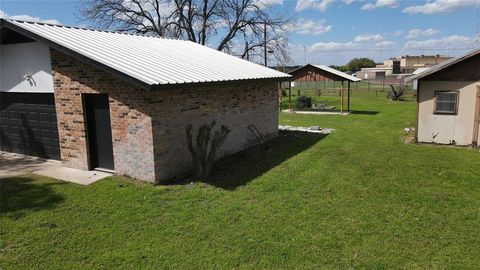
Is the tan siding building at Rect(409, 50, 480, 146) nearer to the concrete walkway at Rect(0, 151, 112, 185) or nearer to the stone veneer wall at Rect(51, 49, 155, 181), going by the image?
the stone veneer wall at Rect(51, 49, 155, 181)

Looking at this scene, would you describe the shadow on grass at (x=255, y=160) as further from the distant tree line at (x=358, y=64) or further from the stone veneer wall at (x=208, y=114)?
the distant tree line at (x=358, y=64)

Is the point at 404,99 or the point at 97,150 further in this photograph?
the point at 404,99

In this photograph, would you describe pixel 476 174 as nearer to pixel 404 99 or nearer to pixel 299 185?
→ pixel 299 185

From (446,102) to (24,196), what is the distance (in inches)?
495

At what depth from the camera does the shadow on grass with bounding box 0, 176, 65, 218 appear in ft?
23.9

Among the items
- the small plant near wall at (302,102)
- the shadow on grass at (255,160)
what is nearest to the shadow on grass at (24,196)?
the shadow on grass at (255,160)

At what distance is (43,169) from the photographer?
9953mm

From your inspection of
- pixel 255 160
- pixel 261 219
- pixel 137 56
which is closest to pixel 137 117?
pixel 137 56

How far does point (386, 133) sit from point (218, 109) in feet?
27.0

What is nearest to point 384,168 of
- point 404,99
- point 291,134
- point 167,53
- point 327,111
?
point 291,134

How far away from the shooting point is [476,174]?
927cm

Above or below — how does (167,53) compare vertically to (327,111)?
above

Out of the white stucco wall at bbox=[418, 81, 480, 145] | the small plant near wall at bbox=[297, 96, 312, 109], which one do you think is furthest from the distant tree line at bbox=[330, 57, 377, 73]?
the white stucco wall at bbox=[418, 81, 480, 145]

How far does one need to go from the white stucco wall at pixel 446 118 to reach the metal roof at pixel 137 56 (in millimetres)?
5575
